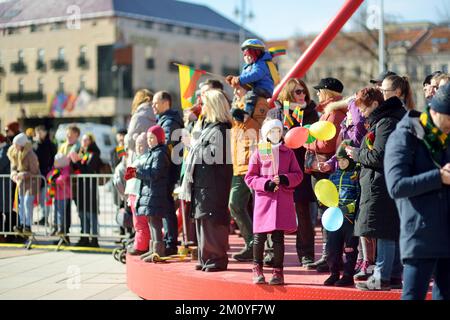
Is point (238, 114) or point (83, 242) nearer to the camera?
point (238, 114)

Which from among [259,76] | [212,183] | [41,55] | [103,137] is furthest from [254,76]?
[41,55]

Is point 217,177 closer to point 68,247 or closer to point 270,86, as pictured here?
point 270,86

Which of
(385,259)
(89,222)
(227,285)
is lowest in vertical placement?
(227,285)

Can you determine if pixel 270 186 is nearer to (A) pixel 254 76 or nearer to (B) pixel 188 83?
(A) pixel 254 76

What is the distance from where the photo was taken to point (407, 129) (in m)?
5.08

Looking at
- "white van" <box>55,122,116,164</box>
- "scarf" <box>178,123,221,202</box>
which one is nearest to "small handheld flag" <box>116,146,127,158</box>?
"scarf" <box>178,123,221,202</box>

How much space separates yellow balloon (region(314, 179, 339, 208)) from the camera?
21.1 feet

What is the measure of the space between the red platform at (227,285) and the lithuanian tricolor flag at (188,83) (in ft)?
7.33

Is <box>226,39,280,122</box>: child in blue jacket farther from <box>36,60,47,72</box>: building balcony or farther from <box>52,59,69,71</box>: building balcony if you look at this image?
<box>52,59,69,71</box>: building balcony

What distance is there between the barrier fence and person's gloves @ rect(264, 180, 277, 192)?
560cm

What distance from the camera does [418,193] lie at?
16.1 feet

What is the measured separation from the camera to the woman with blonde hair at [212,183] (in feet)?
24.7

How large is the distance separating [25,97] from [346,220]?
48485 mm
